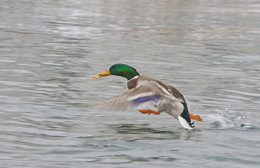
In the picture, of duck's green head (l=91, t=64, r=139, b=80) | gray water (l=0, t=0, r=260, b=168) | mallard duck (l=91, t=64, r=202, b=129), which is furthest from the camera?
duck's green head (l=91, t=64, r=139, b=80)

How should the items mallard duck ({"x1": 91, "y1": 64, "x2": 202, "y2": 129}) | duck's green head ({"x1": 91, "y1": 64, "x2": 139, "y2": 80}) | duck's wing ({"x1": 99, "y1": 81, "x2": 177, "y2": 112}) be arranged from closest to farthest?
duck's wing ({"x1": 99, "y1": 81, "x2": 177, "y2": 112})
mallard duck ({"x1": 91, "y1": 64, "x2": 202, "y2": 129})
duck's green head ({"x1": 91, "y1": 64, "x2": 139, "y2": 80})

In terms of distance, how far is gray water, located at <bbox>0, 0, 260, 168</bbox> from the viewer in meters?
7.98

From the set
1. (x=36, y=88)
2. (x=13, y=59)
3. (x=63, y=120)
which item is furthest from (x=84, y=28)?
(x=63, y=120)

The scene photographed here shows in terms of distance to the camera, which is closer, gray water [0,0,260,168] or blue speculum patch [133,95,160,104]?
gray water [0,0,260,168]

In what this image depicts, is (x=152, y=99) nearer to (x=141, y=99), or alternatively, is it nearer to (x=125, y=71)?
(x=141, y=99)

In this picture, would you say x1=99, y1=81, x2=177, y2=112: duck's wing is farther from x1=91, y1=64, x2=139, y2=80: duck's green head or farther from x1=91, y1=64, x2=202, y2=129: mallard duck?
x1=91, y1=64, x2=139, y2=80: duck's green head

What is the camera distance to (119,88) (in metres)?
12.9

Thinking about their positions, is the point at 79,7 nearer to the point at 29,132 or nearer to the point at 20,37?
the point at 20,37

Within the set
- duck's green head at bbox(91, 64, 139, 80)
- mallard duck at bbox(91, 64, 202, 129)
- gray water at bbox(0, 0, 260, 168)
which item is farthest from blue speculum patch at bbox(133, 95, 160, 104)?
duck's green head at bbox(91, 64, 139, 80)

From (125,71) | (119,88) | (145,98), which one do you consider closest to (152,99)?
(145,98)

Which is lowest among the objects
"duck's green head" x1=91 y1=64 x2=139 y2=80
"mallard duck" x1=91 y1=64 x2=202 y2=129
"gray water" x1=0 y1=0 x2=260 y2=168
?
"gray water" x1=0 y1=0 x2=260 y2=168

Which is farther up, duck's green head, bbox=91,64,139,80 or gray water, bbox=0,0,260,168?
duck's green head, bbox=91,64,139,80

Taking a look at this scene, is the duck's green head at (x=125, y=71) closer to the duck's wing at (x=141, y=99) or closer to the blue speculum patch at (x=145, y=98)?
the duck's wing at (x=141, y=99)

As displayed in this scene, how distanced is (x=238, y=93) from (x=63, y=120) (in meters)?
3.99
